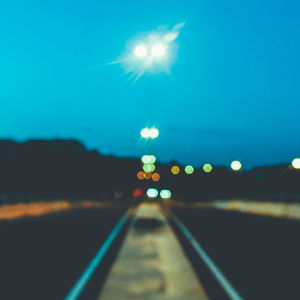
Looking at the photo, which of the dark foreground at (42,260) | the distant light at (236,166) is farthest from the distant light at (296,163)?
the dark foreground at (42,260)

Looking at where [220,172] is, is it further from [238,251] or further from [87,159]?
[87,159]

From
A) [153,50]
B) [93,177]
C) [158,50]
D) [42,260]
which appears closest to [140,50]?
[158,50]

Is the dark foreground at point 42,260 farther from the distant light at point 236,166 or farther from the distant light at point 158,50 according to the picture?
the distant light at point 236,166

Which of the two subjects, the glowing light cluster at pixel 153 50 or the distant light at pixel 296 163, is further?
the distant light at pixel 296 163

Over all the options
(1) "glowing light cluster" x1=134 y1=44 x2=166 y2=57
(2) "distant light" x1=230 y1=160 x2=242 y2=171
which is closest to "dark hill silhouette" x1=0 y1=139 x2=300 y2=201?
(2) "distant light" x1=230 y1=160 x2=242 y2=171

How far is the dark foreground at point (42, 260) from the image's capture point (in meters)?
9.33

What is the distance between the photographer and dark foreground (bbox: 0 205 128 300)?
933cm

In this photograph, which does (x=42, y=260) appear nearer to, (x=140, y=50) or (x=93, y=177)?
(x=140, y=50)

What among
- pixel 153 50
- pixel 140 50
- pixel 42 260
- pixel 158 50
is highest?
pixel 140 50

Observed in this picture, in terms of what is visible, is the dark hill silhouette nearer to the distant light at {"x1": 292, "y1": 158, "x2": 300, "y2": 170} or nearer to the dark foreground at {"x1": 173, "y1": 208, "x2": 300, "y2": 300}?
the distant light at {"x1": 292, "y1": 158, "x2": 300, "y2": 170}

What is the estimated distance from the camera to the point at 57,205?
41.2 metres

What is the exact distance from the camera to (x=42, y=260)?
1305cm

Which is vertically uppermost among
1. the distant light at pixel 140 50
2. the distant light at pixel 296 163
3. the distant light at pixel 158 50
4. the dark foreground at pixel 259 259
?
the distant light at pixel 140 50

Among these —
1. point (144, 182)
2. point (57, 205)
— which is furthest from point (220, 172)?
point (144, 182)
